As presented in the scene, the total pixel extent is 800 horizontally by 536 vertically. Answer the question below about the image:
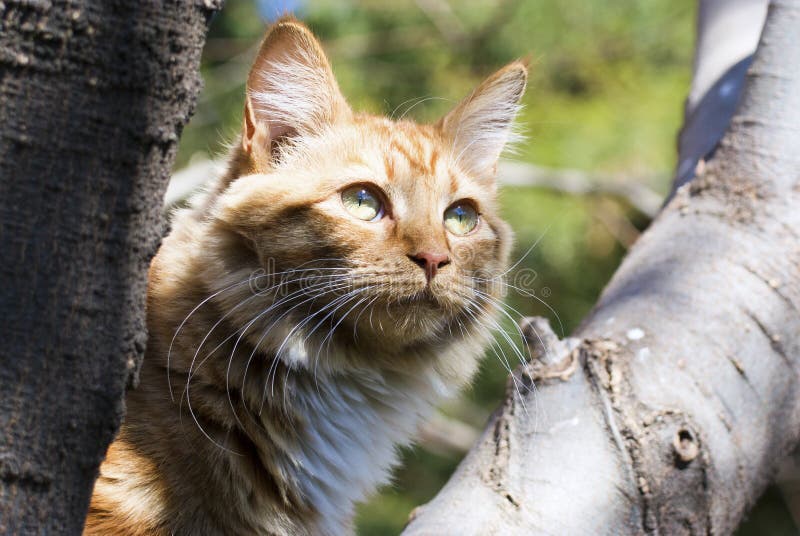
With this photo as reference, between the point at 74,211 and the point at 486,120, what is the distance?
1550 mm

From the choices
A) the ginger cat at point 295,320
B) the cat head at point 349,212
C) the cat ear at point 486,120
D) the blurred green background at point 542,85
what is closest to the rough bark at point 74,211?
the ginger cat at point 295,320

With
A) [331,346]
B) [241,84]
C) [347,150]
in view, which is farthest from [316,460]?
[241,84]

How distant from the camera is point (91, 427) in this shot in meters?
1.13

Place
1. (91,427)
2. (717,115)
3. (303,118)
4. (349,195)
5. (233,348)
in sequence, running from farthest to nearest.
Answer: (717,115)
(303,118)
(349,195)
(233,348)
(91,427)

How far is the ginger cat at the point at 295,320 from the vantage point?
5.54 ft

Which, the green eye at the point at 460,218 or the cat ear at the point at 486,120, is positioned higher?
the cat ear at the point at 486,120

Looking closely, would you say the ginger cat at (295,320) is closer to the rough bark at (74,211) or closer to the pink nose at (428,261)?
the pink nose at (428,261)

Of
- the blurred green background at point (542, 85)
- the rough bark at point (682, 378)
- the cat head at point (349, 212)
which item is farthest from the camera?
the blurred green background at point (542, 85)

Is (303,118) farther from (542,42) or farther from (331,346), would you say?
(542,42)

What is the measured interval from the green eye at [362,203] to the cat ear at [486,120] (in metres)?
0.40

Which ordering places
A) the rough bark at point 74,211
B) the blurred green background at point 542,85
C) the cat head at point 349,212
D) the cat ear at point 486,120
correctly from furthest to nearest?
the blurred green background at point 542,85 < the cat ear at point 486,120 < the cat head at point 349,212 < the rough bark at point 74,211

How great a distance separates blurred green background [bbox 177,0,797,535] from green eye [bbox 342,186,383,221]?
2.93 meters

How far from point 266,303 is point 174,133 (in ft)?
2.42

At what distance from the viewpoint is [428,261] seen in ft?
6.00
